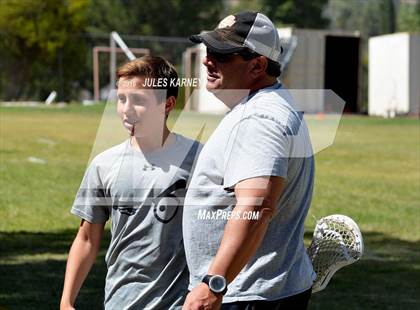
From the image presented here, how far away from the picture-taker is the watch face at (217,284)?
12.1 ft

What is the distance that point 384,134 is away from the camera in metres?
34.4

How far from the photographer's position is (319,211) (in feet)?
52.0

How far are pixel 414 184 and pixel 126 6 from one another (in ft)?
232

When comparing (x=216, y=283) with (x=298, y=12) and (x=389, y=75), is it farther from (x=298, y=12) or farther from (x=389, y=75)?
(x=298, y=12)

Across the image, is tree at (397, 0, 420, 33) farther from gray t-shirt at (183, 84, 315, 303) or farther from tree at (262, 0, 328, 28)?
gray t-shirt at (183, 84, 315, 303)

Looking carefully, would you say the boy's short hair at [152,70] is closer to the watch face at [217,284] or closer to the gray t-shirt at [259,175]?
the gray t-shirt at [259,175]

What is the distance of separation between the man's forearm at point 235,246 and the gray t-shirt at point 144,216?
802 millimetres

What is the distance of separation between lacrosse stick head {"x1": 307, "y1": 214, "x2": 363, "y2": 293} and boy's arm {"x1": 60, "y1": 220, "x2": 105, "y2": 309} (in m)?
0.88

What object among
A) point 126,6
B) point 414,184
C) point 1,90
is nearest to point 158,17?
point 126,6

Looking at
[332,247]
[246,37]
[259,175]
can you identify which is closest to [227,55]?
[246,37]

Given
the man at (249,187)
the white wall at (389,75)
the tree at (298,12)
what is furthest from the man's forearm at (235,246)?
the tree at (298,12)

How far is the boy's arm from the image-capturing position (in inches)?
180

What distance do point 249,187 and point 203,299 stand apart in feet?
1.31

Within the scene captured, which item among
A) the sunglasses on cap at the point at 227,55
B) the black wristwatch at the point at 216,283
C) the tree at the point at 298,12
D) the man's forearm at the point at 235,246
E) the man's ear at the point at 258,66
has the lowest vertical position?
the tree at the point at 298,12
